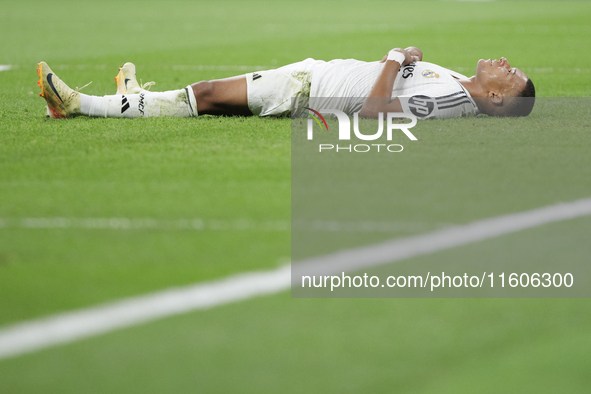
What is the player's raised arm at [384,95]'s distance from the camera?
→ 5133 millimetres

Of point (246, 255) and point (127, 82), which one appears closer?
point (246, 255)

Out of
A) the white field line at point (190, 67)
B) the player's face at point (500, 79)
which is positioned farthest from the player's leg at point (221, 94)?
the white field line at point (190, 67)

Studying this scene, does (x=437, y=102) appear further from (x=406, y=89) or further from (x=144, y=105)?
(x=144, y=105)

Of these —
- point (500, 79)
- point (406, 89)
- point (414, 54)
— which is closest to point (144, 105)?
point (406, 89)

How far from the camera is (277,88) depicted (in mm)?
5328

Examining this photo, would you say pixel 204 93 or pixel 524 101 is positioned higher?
pixel 204 93

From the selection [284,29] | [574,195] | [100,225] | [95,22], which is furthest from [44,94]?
[95,22]

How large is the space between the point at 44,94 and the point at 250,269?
3.14 metres

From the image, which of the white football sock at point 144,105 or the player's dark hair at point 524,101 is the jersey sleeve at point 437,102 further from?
the white football sock at point 144,105

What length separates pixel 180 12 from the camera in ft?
66.9

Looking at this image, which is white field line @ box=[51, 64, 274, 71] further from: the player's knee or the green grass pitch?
the player's knee

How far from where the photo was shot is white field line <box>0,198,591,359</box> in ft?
7.34

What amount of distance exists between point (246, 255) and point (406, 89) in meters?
2.87

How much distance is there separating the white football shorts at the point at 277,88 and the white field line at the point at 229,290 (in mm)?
2468
